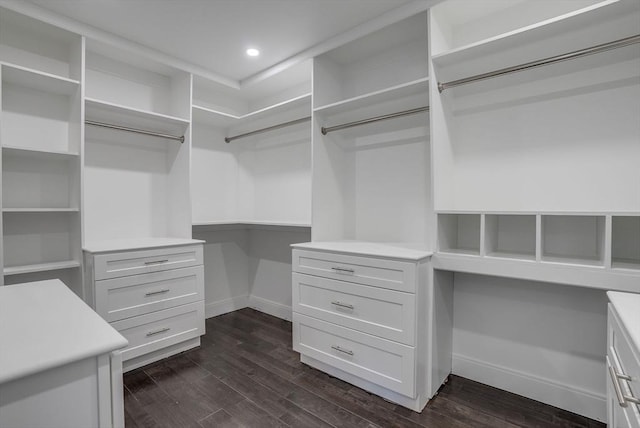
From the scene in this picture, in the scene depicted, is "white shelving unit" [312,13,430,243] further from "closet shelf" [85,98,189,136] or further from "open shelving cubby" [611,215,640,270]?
"closet shelf" [85,98,189,136]

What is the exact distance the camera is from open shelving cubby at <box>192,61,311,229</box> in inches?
126

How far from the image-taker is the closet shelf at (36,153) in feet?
6.75

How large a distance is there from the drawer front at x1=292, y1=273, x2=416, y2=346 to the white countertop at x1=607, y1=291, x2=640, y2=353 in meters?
0.89

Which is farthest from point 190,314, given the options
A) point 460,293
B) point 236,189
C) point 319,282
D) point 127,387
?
point 460,293

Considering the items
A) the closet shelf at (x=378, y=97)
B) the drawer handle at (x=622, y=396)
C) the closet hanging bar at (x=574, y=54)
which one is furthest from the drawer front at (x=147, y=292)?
the drawer handle at (x=622, y=396)

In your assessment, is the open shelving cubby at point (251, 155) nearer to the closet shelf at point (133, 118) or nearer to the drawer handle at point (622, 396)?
the closet shelf at point (133, 118)

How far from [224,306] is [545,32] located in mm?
3585

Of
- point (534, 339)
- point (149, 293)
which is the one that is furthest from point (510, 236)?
point (149, 293)

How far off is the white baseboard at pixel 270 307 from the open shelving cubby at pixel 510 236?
214 cm

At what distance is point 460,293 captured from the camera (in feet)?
7.52

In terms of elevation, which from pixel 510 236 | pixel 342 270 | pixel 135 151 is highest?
pixel 135 151

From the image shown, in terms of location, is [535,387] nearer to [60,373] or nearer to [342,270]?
[342,270]

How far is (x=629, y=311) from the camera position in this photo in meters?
1.09

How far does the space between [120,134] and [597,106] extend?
3.49m
